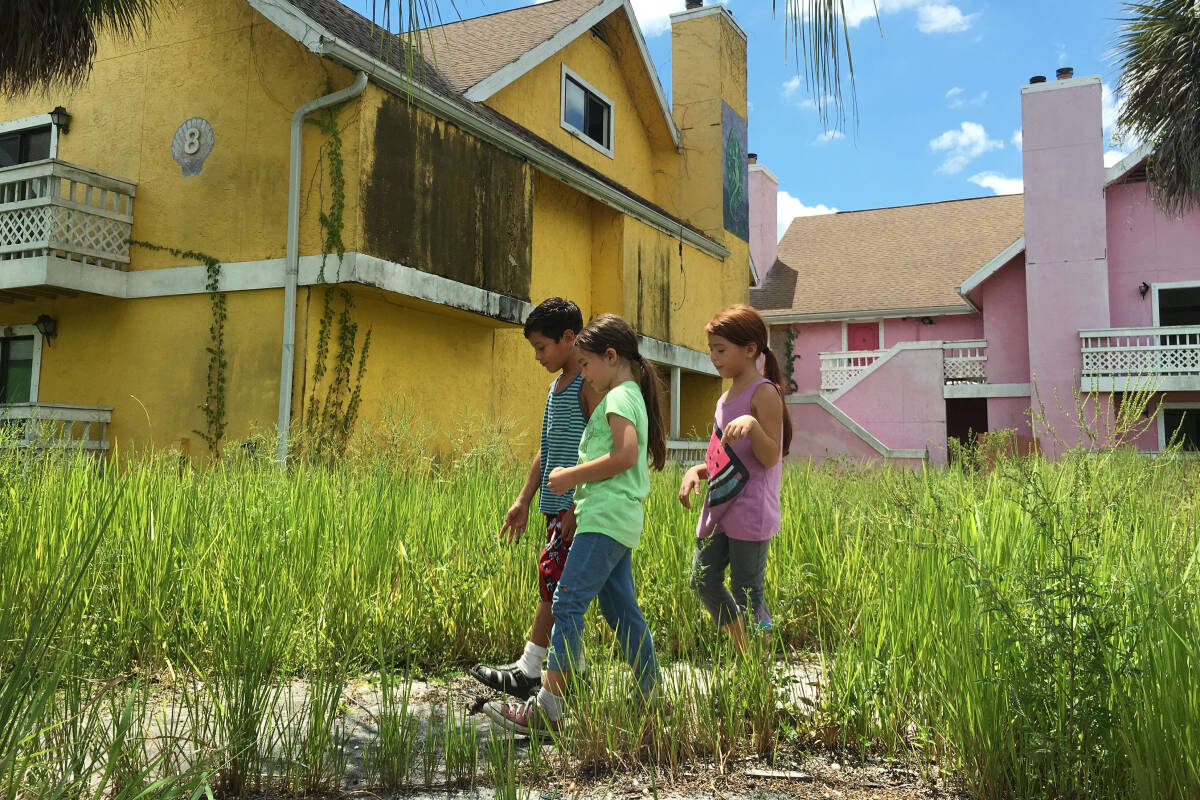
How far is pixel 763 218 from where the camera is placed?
98.6 ft

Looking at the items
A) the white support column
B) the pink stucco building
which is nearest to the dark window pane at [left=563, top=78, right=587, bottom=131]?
the white support column

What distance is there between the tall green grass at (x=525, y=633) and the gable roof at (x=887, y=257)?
22795 mm

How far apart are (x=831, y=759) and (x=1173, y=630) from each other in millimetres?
1218

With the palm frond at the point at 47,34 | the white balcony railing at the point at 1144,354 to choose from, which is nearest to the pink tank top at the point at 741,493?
the palm frond at the point at 47,34

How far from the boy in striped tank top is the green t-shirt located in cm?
32

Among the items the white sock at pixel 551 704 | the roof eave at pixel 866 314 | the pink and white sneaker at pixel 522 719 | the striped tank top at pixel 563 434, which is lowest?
the pink and white sneaker at pixel 522 719

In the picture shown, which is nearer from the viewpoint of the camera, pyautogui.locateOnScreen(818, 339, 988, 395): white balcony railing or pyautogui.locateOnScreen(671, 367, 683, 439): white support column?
pyautogui.locateOnScreen(671, 367, 683, 439): white support column

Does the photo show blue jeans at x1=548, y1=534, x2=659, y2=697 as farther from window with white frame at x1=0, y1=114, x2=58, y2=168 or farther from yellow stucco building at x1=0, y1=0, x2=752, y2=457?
window with white frame at x1=0, y1=114, x2=58, y2=168

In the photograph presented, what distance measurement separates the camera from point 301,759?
8.53 feet

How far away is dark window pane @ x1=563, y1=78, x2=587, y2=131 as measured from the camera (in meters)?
15.8

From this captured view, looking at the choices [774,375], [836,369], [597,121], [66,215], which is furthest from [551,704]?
[836,369]

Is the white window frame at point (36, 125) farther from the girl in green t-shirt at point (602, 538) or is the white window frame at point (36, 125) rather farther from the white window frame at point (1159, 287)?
the white window frame at point (1159, 287)

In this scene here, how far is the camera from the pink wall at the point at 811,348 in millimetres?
27141

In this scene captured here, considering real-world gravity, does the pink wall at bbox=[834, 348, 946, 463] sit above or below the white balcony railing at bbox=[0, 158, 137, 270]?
below
